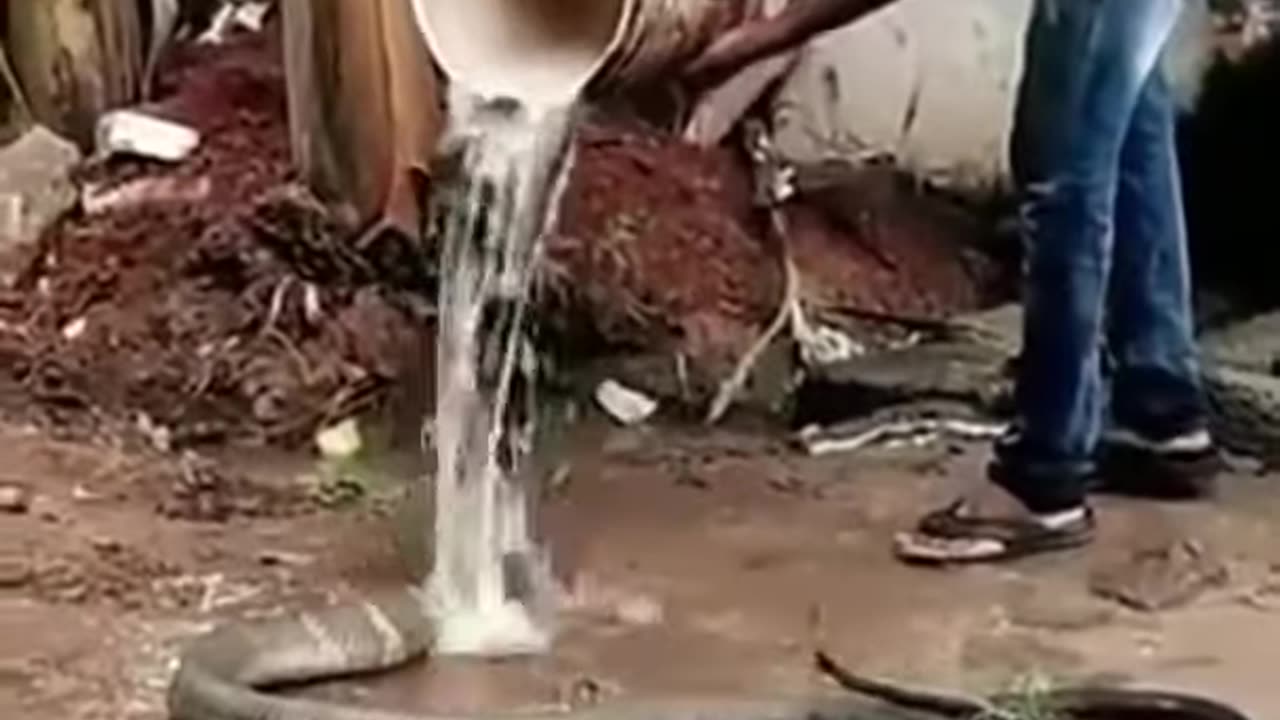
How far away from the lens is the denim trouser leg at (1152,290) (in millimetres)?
3900

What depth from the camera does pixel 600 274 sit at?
15.2 feet

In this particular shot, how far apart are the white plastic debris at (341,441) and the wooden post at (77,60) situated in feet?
2.12

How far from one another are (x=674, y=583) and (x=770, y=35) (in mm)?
1233

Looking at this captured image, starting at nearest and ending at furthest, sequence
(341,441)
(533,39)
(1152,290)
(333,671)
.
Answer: (333,671)
(1152,290)
(533,39)
(341,441)

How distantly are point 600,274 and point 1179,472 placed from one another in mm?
956

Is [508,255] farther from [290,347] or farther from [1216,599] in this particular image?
[1216,599]

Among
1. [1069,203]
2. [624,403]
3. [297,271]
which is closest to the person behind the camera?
[1069,203]

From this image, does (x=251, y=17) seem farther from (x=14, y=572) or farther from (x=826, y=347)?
(x=14, y=572)

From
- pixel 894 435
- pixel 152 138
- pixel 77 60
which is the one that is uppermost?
pixel 77 60

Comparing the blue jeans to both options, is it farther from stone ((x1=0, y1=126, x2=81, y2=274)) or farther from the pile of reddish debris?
stone ((x1=0, y1=126, x2=81, y2=274))

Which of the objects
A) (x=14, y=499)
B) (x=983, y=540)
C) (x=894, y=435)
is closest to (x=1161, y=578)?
(x=983, y=540)

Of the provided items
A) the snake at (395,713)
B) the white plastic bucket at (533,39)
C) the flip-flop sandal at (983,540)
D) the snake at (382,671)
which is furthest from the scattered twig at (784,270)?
the snake at (395,713)

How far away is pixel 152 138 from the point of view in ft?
15.5

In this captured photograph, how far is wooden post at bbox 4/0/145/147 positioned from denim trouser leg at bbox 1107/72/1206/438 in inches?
59.8
